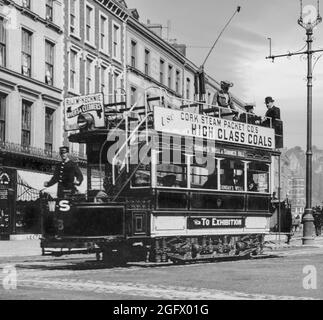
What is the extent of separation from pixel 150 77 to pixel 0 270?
98.5 ft

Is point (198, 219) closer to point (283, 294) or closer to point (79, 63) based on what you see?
point (283, 294)

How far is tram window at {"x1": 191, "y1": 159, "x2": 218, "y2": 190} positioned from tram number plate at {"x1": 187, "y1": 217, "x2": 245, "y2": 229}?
2.33ft

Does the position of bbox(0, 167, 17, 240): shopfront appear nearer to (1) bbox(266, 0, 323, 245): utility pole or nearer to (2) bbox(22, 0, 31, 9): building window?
(2) bbox(22, 0, 31, 9): building window

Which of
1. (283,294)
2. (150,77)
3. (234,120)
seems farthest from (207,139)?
(150,77)

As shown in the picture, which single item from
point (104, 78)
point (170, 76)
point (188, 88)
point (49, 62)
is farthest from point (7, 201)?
Result: point (188, 88)

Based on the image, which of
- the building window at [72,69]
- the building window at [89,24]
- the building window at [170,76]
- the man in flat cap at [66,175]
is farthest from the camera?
the building window at [170,76]

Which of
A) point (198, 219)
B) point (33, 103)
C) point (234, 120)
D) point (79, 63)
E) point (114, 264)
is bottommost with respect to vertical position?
point (114, 264)

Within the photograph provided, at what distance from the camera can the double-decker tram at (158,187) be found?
13453mm

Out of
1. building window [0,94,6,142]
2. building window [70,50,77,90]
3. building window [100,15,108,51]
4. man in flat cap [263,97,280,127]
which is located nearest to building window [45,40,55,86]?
building window [70,50,77,90]

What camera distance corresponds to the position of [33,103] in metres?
30.0

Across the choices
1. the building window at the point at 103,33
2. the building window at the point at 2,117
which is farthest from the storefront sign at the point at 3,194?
the building window at the point at 103,33

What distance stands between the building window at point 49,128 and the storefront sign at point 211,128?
15618mm

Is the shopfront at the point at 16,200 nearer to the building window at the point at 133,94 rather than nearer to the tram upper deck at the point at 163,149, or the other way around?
the building window at the point at 133,94

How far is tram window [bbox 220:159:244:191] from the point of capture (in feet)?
51.8
